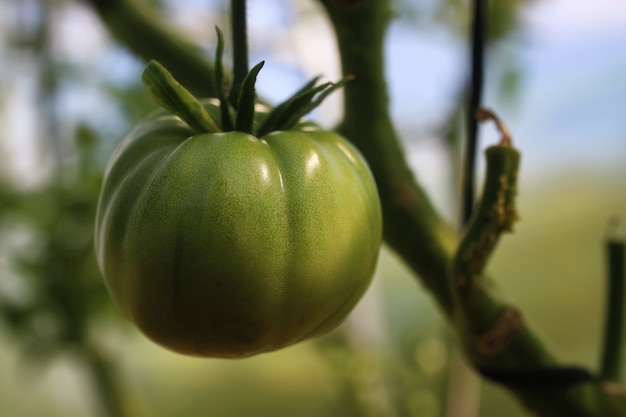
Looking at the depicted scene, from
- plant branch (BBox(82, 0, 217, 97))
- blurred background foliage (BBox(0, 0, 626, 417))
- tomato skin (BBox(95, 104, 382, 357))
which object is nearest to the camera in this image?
tomato skin (BBox(95, 104, 382, 357))

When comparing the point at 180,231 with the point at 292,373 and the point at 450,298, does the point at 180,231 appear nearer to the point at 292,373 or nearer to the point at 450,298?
the point at 450,298

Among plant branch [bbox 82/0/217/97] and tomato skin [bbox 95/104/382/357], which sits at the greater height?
plant branch [bbox 82/0/217/97]

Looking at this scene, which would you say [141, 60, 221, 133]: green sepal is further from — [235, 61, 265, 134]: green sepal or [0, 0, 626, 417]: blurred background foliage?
[0, 0, 626, 417]: blurred background foliage

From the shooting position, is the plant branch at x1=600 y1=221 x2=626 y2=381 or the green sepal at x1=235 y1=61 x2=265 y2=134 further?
the plant branch at x1=600 y1=221 x2=626 y2=381

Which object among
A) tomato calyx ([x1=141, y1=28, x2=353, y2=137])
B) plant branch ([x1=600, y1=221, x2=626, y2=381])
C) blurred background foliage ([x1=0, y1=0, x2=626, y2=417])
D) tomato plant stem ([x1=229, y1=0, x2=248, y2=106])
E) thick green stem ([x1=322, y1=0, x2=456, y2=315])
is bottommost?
blurred background foliage ([x1=0, y1=0, x2=626, y2=417])

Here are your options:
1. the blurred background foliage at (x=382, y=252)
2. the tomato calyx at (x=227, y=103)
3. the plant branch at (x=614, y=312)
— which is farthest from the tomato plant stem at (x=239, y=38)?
the blurred background foliage at (x=382, y=252)

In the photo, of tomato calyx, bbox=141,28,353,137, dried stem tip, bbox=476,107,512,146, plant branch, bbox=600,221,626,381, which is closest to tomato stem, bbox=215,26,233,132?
tomato calyx, bbox=141,28,353,137

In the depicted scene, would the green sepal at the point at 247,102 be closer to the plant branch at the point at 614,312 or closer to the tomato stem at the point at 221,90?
the tomato stem at the point at 221,90

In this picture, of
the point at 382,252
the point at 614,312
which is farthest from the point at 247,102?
the point at 382,252
